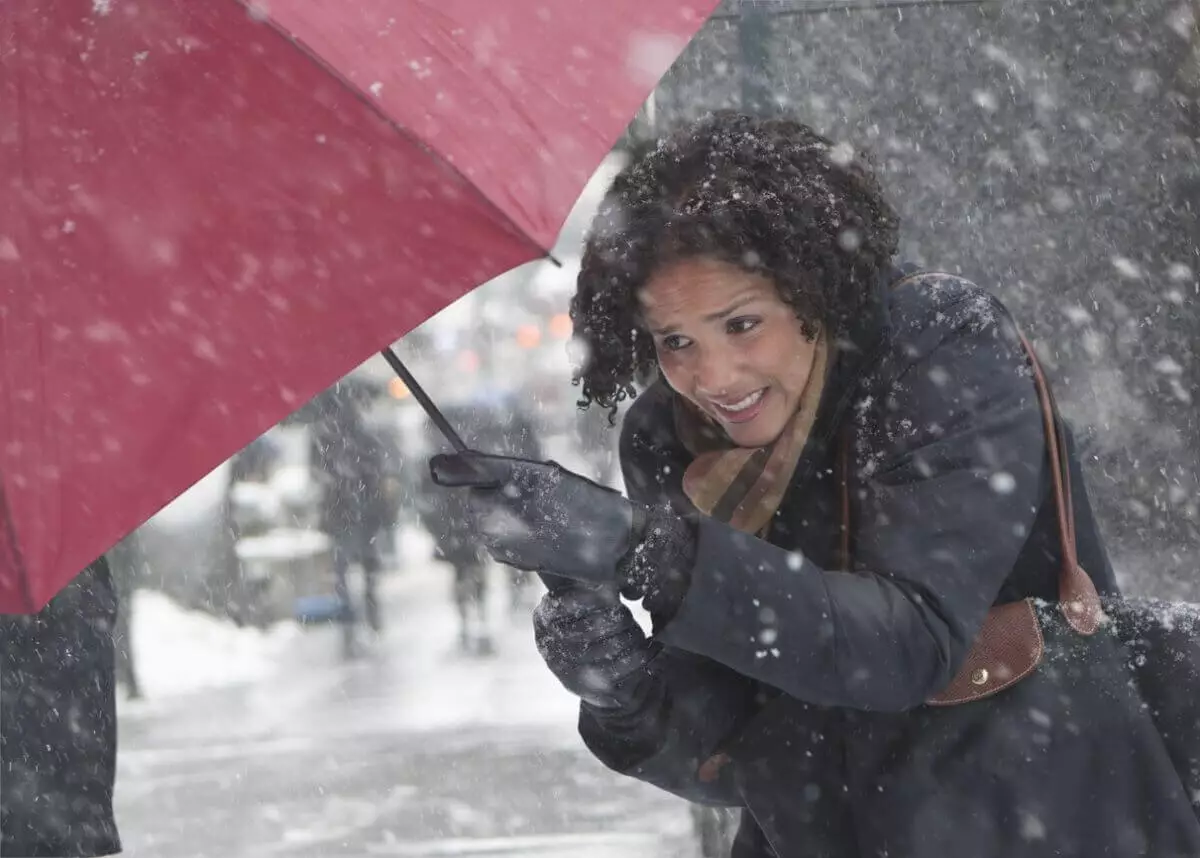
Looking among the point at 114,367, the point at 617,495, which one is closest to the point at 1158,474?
the point at 617,495

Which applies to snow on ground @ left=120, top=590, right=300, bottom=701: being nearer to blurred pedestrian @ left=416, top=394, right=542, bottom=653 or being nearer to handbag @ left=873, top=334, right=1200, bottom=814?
blurred pedestrian @ left=416, top=394, right=542, bottom=653

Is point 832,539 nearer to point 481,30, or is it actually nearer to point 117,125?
point 481,30

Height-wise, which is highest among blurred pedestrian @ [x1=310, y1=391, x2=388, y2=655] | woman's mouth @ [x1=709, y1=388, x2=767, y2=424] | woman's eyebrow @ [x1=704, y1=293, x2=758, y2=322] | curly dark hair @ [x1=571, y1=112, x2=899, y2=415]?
blurred pedestrian @ [x1=310, y1=391, x2=388, y2=655]

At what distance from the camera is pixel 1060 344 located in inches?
179

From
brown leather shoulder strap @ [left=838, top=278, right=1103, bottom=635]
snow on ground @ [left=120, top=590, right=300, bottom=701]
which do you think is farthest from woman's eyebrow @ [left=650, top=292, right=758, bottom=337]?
snow on ground @ [left=120, top=590, right=300, bottom=701]

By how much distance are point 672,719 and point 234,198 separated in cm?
106

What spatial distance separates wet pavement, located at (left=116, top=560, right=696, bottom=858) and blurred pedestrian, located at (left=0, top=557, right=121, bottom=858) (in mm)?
1998

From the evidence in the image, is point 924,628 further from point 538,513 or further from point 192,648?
point 192,648

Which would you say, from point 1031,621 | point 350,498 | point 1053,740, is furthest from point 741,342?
point 350,498

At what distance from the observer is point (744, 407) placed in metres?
2.61

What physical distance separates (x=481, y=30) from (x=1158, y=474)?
2.95 meters

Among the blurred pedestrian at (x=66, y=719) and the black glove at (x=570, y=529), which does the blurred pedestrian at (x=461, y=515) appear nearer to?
the blurred pedestrian at (x=66, y=719)

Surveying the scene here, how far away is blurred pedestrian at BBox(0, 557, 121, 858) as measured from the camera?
4.20 metres

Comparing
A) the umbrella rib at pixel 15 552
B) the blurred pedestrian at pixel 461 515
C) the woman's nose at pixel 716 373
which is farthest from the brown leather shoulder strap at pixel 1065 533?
the blurred pedestrian at pixel 461 515
